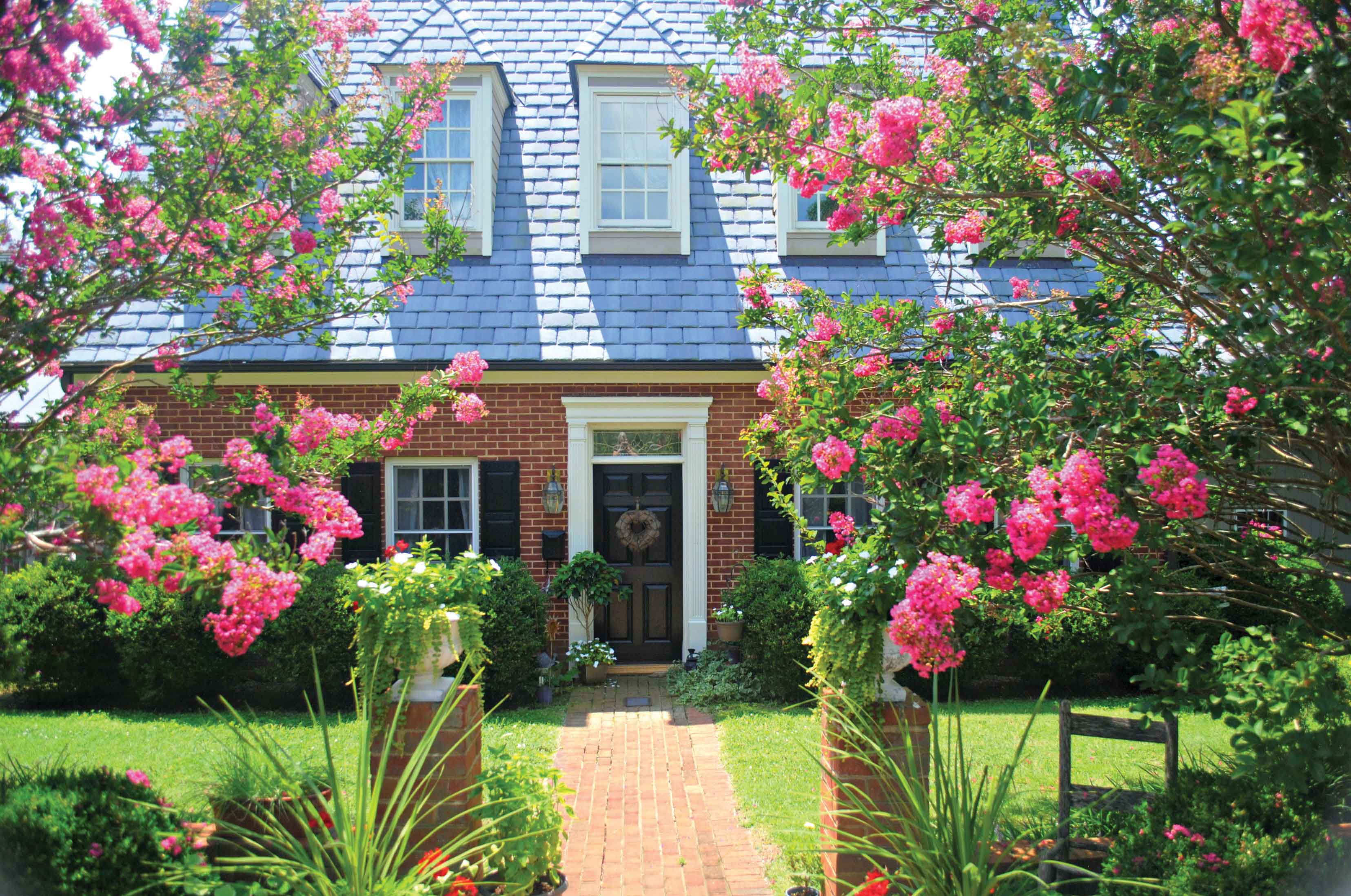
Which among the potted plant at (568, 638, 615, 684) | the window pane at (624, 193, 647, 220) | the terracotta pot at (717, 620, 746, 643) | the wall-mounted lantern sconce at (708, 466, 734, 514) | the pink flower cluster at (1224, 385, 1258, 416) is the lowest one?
the potted plant at (568, 638, 615, 684)

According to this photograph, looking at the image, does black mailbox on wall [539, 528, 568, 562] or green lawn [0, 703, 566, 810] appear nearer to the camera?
green lawn [0, 703, 566, 810]

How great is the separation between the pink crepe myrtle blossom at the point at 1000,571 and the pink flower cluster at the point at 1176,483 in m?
0.51

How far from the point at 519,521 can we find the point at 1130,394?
6.63 m

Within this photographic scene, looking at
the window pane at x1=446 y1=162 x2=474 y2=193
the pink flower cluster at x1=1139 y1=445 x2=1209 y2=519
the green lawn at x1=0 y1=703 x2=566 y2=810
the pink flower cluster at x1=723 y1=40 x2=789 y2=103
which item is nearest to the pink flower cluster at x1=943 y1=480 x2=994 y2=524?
the pink flower cluster at x1=1139 y1=445 x2=1209 y2=519

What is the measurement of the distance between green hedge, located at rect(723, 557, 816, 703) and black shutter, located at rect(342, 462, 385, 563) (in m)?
3.51

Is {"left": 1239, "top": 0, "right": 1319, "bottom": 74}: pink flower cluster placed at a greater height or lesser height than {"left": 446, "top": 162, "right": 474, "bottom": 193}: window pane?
lesser

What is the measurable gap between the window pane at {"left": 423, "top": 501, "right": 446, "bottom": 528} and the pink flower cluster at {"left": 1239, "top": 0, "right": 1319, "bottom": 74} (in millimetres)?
7827

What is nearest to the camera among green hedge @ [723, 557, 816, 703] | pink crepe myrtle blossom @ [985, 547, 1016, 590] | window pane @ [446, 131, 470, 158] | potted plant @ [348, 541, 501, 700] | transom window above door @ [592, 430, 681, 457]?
pink crepe myrtle blossom @ [985, 547, 1016, 590]

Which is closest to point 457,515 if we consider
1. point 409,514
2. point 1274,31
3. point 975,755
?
point 409,514

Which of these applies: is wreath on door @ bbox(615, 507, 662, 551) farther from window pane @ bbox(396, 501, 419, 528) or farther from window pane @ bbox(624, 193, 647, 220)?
window pane @ bbox(624, 193, 647, 220)

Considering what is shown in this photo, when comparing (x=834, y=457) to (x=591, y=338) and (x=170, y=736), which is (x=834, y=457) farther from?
(x=170, y=736)

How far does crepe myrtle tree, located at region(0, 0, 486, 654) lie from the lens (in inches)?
105

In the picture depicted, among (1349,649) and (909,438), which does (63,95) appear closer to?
(909,438)

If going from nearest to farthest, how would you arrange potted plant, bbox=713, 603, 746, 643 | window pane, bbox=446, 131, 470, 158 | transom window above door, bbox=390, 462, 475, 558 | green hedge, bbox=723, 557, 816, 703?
green hedge, bbox=723, 557, 816, 703 < potted plant, bbox=713, 603, 746, 643 < transom window above door, bbox=390, 462, 475, 558 < window pane, bbox=446, 131, 470, 158
